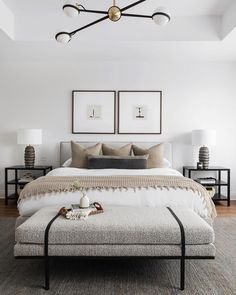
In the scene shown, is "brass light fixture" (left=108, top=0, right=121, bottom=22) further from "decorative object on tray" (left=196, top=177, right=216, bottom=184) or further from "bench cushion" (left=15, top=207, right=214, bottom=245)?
"decorative object on tray" (left=196, top=177, right=216, bottom=184)

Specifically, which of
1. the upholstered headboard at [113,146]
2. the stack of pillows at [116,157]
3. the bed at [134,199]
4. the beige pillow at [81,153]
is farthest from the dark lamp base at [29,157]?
the bed at [134,199]

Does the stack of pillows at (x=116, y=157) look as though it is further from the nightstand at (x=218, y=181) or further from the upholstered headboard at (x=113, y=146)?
the nightstand at (x=218, y=181)

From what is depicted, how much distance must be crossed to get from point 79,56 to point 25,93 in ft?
3.88

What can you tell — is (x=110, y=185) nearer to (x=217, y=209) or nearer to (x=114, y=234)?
(x=114, y=234)

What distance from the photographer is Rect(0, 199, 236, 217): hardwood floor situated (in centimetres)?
466

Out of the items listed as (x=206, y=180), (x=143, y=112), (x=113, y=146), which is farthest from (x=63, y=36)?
(x=206, y=180)

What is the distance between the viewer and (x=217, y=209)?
5023mm

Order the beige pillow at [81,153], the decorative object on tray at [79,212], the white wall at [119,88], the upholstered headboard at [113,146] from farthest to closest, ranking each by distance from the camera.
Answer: the white wall at [119,88] < the upholstered headboard at [113,146] < the beige pillow at [81,153] < the decorative object on tray at [79,212]

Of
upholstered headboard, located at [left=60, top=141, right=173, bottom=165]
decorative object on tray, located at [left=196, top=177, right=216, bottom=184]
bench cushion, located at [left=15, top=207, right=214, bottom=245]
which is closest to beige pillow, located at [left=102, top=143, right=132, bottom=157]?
upholstered headboard, located at [left=60, top=141, right=173, bottom=165]

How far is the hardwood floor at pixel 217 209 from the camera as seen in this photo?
15.3 ft

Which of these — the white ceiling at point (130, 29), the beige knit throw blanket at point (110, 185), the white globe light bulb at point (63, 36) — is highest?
the white ceiling at point (130, 29)

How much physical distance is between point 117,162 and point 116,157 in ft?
0.31

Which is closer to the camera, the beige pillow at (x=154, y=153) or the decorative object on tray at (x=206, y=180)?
the beige pillow at (x=154, y=153)

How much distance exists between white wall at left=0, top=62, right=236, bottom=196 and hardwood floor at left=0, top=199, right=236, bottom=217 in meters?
0.76
